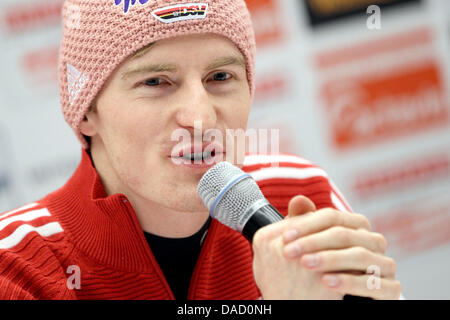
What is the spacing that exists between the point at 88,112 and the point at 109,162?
4.6 inches

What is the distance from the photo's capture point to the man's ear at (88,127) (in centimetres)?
115

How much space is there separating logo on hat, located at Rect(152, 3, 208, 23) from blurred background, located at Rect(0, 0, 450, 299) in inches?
48.1

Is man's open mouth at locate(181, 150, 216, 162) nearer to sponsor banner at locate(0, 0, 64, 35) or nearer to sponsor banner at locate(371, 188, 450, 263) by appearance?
sponsor banner at locate(0, 0, 64, 35)

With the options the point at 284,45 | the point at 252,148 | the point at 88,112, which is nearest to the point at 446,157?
the point at 284,45

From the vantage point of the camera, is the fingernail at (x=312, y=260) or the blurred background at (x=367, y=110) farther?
the blurred background at (x=367, y=110)

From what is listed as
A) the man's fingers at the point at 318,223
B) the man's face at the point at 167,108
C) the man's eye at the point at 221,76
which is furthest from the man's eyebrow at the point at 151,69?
the man's fingers at the point at 318,223

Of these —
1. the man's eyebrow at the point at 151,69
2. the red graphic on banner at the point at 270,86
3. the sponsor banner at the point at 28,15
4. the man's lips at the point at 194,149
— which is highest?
the sponsor banner at the point at 28,15

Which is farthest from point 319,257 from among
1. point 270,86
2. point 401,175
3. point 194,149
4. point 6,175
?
point 401,175

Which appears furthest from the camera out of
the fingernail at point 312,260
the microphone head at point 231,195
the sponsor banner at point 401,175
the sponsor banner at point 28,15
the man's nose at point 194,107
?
the sponsor banner at point 401,175

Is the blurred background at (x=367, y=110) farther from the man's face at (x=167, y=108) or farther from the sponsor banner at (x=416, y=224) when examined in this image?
the man's face at (x=167, y=108)

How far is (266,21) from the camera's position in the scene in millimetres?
2451

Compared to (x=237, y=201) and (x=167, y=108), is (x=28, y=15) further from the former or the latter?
(x=237, y=201)

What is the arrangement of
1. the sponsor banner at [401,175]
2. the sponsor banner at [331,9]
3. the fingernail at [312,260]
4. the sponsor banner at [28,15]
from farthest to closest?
the sponsor banner at [401,175] < the sponsor banner at [331,9] < the sponsor banner at [28,15] < the fingernail at [312,260]
